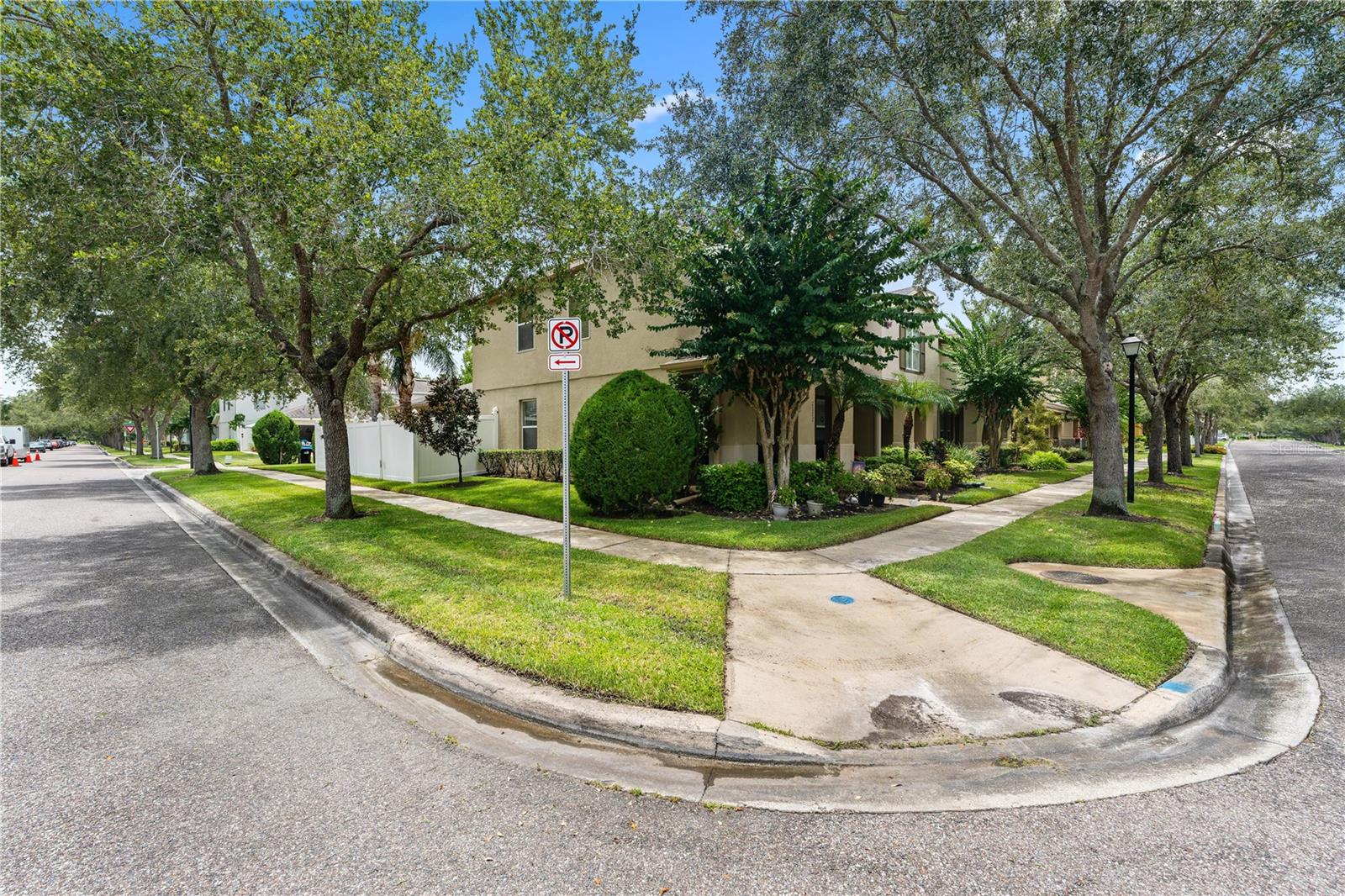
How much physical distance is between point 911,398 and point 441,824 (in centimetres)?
1450

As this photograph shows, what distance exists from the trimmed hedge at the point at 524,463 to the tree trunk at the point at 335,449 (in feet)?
19.0

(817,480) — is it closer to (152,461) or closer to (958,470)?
(958,470)

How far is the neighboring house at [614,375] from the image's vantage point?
45.4ft

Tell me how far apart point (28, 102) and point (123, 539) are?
6594mm

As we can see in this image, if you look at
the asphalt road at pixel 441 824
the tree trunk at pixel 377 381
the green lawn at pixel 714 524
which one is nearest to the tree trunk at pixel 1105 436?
the green lawn at pixel 714 524

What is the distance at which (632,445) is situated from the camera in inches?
416

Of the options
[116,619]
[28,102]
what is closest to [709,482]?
[116,619]

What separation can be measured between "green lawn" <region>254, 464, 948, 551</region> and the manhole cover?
2.77 m

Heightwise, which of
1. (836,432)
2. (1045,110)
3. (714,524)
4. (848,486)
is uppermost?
(1045,110)

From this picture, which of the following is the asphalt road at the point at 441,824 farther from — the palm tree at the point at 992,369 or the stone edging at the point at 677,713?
the palm tree at the point at 992,369

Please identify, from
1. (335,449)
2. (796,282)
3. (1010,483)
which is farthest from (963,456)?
(335,449)

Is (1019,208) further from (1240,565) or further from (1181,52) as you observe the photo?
(1240,565)

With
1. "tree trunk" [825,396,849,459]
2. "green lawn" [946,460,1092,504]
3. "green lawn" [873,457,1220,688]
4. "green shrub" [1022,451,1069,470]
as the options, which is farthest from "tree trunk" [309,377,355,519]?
"green shrub" [1022,451,1069,470]

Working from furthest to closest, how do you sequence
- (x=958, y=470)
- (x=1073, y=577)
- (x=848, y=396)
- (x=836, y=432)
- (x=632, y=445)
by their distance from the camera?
(x=958, y=470) → (x=836, y=432) → (x=848, y=396) → (x=632, y=445) → (x=1073, y=577)
